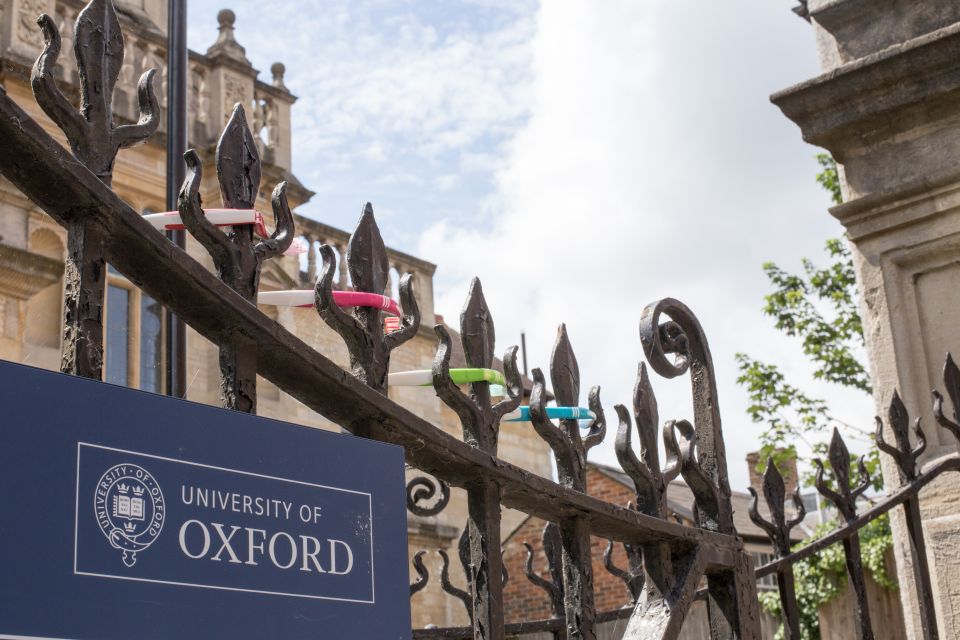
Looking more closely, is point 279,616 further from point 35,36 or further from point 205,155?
point 205,155

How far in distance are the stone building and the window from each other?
1 centimetres

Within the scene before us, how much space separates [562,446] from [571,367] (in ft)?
0.56

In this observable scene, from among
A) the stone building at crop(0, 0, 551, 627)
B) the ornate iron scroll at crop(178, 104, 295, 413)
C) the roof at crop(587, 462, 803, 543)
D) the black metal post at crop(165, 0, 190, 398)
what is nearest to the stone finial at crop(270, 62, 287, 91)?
the stone building at crop(0, 0, 551, 627)

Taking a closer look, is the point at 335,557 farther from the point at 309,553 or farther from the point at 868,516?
the point at 868,516

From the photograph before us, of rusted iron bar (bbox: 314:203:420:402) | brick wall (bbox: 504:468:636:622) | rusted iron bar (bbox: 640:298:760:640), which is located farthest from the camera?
brick wall (bbox: 504:468:636:622)

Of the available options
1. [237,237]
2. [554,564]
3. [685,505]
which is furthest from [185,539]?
[685,505]

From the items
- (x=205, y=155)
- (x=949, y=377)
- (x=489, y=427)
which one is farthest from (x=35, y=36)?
(x=489, y=427)

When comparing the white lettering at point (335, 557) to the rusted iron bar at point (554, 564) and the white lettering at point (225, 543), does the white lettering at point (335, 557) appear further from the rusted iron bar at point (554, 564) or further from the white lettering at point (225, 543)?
the rusted iron bar at point (554, 564)

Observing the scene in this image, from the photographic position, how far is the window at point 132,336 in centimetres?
1344

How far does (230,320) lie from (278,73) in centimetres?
1482

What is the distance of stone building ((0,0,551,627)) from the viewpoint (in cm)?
1092

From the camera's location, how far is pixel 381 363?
5.90 ft

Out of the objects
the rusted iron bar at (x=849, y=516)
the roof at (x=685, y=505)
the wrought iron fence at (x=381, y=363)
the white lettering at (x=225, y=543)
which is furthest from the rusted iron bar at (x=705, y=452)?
the roof at (x=685, y=505)

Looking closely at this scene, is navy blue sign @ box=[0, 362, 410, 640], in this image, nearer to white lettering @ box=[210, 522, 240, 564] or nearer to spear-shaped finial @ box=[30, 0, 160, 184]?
white lettering @ box=[210, 522, 240, 564]
